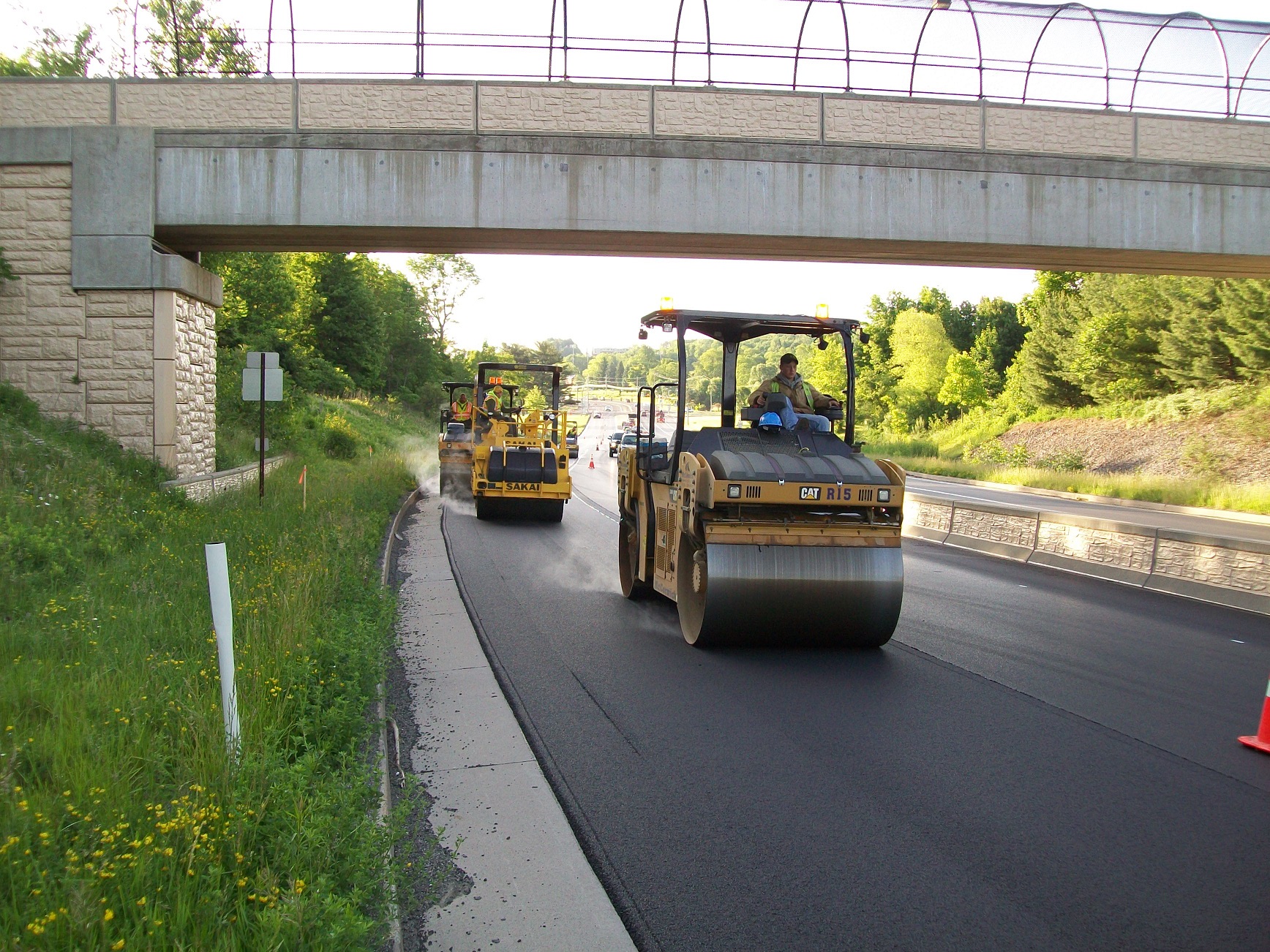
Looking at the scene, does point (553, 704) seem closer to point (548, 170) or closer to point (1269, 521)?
point (548, 170)

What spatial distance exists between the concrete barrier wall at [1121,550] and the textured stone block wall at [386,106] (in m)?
11.6

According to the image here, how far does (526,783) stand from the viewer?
18.9ft

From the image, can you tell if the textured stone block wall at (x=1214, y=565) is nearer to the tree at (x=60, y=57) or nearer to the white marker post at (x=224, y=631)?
the white marker post at (x=224, y=631)

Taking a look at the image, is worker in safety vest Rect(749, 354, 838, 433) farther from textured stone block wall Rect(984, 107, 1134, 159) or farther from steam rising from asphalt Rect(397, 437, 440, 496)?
steam rising from asphalt Rect(397, 437, 440, 496)

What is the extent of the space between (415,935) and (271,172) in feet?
49.7

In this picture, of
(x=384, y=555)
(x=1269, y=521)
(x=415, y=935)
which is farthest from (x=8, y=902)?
(x=1269, y=521)

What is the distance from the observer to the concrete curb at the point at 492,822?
4113 mm

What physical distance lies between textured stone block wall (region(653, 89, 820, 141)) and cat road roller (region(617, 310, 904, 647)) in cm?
900

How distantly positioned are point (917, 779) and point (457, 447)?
1950 cm

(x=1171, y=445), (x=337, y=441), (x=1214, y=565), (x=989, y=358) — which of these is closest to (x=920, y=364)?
(x=989, y=358)

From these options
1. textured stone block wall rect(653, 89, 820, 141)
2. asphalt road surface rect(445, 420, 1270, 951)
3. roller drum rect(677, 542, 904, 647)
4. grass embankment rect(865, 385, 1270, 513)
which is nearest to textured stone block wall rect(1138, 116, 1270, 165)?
textured stone block wall rect(653, 89, 820, 141)

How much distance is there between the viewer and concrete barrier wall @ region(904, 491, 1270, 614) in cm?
1197

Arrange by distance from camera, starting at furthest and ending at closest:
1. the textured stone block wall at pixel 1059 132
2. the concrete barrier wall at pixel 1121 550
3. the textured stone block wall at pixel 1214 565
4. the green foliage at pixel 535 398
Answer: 1. the green foliage at pixel 535 398
2. the textured stone block wall at pixel 1059 132
3. the concrete barrier wall at pixel 1121 550
4. the textured stone block wall at pixel 1214 565

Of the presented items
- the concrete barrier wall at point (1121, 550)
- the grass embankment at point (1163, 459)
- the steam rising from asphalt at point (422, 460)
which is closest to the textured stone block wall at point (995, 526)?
the concrete barrier wall at point (1121, 550)
